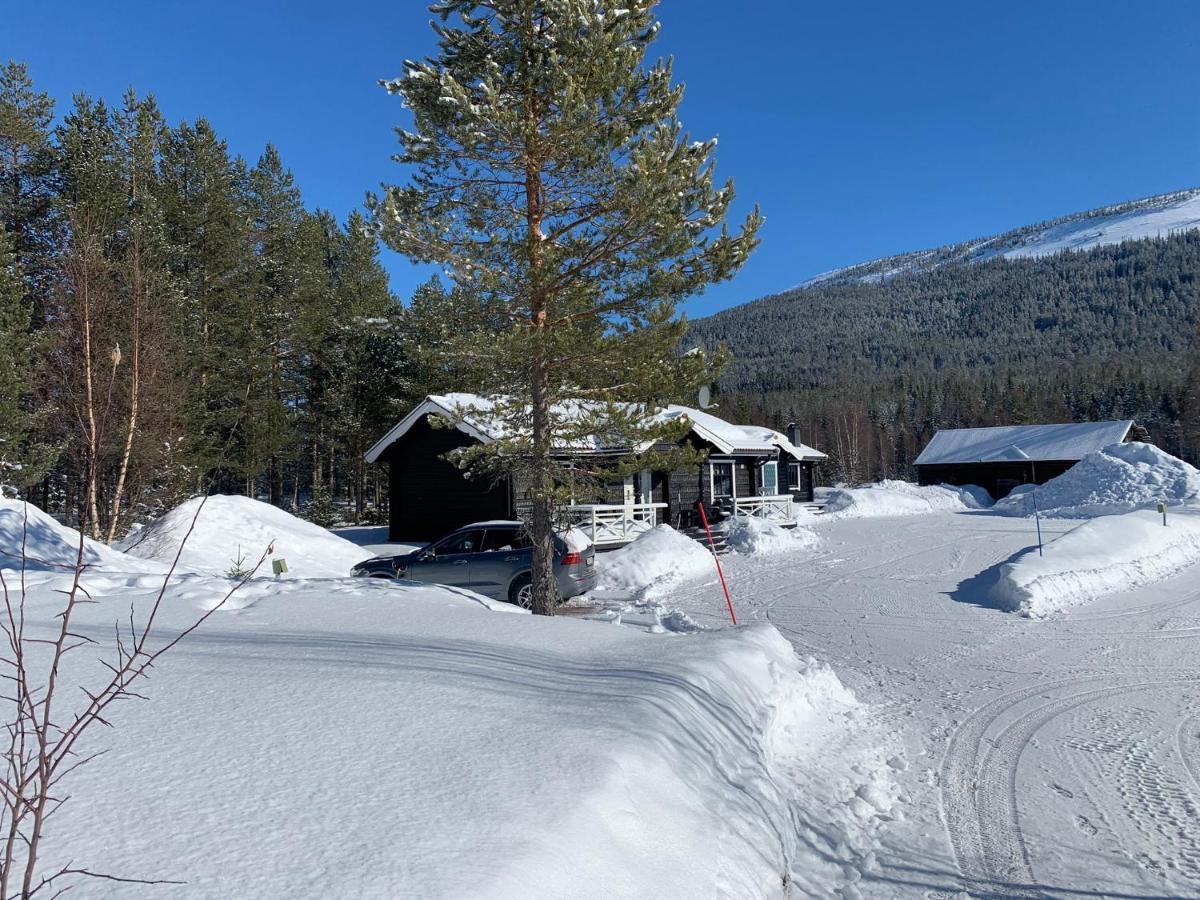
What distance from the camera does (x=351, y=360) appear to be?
34719 mm

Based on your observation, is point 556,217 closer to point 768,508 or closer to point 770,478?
point 768,508

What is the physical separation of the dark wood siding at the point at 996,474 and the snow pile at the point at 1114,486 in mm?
10273

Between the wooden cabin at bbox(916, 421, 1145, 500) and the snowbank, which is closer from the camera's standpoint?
the snowbank

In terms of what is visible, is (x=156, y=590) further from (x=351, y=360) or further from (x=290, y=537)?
(x=351, y=360)

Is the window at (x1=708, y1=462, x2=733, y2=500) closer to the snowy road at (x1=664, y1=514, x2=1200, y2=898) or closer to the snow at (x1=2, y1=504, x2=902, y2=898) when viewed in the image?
the snowy road at (x1=664, y1=514, x2=1200, y2=898)

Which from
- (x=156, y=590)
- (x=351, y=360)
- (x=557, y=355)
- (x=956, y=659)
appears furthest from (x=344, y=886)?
(x=351, y=360)

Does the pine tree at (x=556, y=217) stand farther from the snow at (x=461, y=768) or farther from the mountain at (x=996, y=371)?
the mountain at (x=996, y=371)

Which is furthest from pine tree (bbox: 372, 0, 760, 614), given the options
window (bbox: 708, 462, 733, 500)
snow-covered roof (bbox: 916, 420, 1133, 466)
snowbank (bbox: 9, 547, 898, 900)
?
snow-covered roof (bbox: 916, 420, 1133, 466)

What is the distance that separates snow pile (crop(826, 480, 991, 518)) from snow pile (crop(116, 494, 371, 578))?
23390 millimetres

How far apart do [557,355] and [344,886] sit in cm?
801

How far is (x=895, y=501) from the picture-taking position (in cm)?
3744

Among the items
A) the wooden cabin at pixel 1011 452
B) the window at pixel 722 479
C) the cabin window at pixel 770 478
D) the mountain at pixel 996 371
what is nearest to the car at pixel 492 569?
the mountain at pixel 996 371

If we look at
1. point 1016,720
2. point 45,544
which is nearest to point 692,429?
point 1016,720

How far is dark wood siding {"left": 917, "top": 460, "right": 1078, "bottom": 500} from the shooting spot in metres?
47.6
